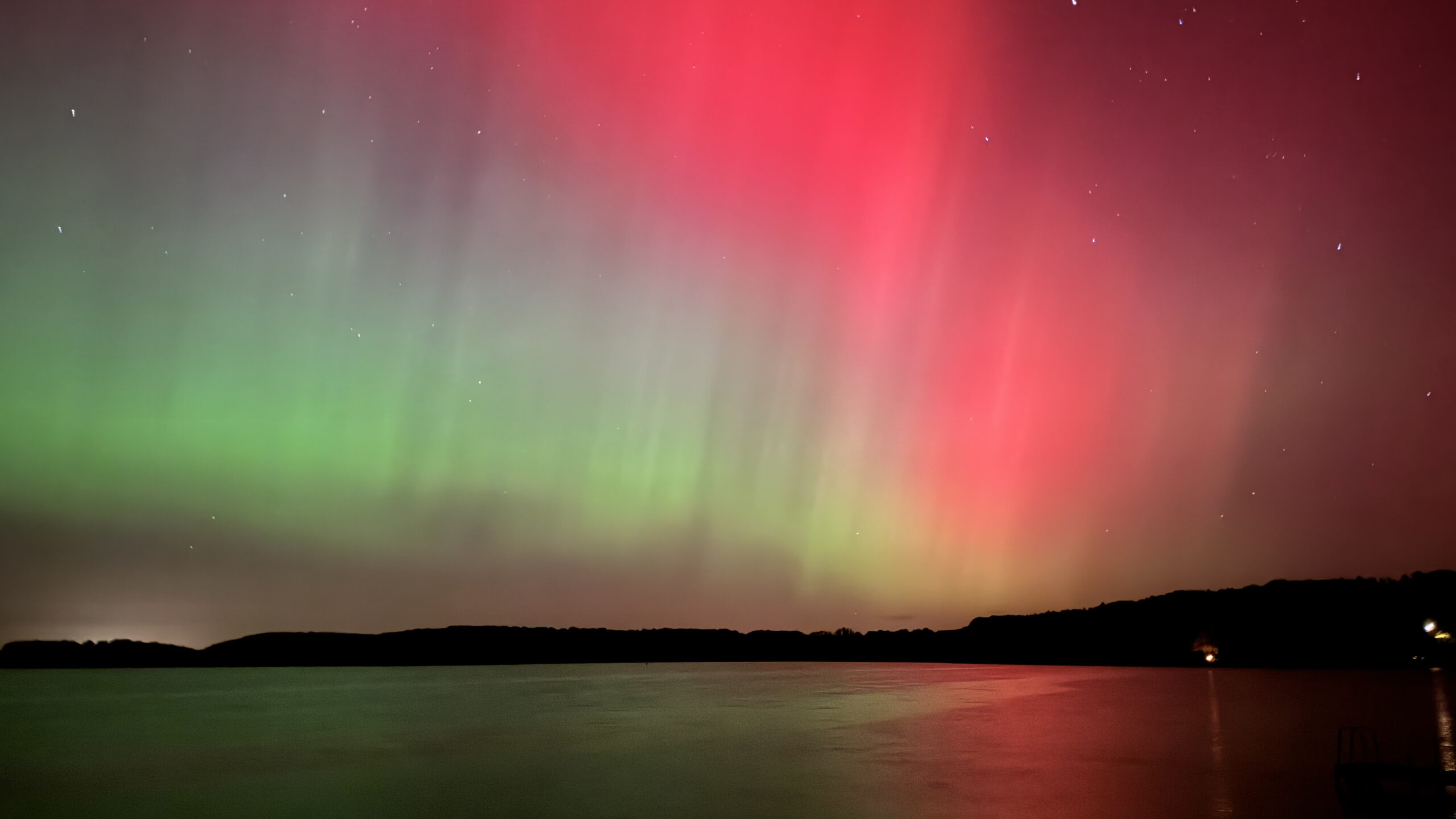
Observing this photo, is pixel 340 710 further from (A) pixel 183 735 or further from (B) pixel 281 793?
(B) pixel 281 793

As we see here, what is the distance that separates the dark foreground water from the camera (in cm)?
2633

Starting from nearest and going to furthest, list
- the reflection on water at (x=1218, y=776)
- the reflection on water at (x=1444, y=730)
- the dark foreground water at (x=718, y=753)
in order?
the reflection on water at (x=1218, y=776)
the dark foreground water at (x=718, y=753)
the reflection on water at (x=1444, y=730)

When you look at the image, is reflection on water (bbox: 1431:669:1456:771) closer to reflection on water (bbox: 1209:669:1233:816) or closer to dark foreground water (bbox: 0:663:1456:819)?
dark foreground water (bbox: 0:663:1456:819)

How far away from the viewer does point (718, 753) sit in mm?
38781


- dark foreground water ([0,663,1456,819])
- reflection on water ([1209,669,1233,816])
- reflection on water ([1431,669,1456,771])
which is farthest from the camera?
reflection on water ([1431,669,1456,771])

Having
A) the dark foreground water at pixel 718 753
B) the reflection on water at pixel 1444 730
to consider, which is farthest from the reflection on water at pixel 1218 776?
the reflection on water at pixel 1444 730

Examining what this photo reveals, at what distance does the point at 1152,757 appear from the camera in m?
34.0

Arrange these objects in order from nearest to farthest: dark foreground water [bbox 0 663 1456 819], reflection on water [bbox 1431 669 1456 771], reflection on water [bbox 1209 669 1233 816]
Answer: reflection on water [bbox 1209 669 1233 816] → dark foreground water [bbox 0 663 1456 819] → reflection on water [bbox 1431 669 1456 771]

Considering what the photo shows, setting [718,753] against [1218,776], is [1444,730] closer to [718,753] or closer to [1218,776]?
[1218,776]

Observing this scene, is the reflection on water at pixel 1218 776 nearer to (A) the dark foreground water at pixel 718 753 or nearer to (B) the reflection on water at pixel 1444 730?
(A) the dark foreground water at pixel 718 753

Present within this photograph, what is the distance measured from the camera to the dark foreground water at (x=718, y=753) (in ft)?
86.4

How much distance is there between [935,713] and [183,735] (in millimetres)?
42620

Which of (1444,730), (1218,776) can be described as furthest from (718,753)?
(1444,730)

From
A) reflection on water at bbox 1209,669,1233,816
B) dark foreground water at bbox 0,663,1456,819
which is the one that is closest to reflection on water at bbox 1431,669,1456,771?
dark foreground water at bbox 0,663,1456,819
